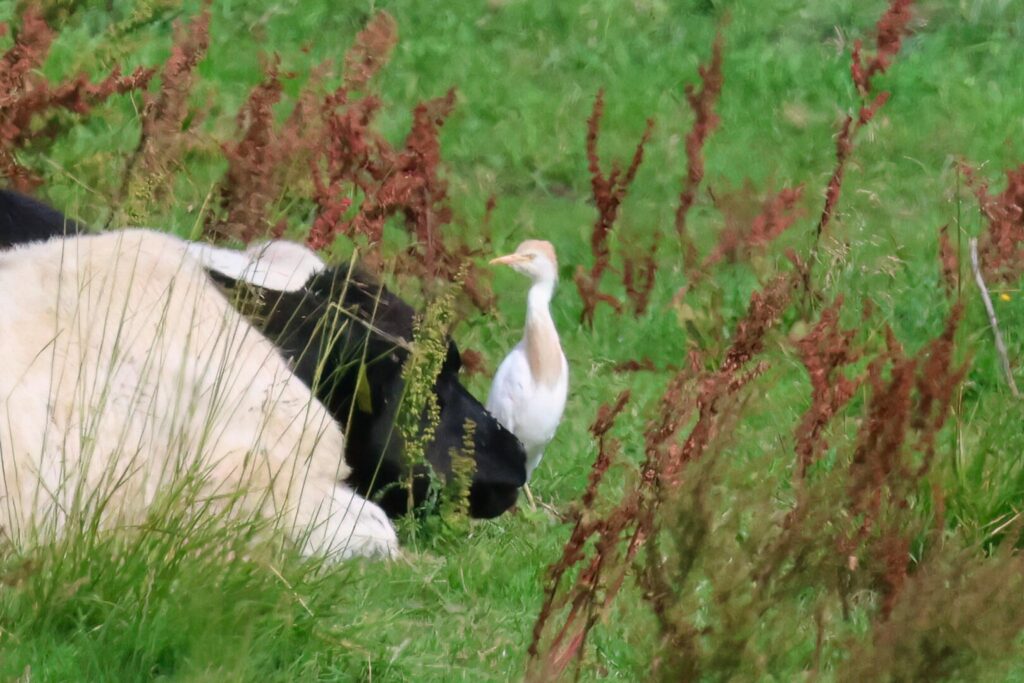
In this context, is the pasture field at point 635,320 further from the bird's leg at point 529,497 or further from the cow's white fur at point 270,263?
the cow's white fur at point 270,263

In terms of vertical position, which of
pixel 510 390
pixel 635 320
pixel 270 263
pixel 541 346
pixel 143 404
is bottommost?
pixel 635 320

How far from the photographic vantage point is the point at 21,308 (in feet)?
14.1

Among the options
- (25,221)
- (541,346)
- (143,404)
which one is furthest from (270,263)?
(541,346)

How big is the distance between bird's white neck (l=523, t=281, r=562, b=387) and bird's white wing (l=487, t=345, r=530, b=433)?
0.04 metres

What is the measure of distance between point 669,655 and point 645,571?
0.19 meters

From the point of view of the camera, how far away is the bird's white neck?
579 centimetres

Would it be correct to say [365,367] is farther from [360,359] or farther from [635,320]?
[635,320]

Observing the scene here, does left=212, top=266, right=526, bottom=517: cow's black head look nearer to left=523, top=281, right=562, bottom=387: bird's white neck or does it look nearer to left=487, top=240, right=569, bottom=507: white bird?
left=487, top=240, right=569, bottom=507: white bird

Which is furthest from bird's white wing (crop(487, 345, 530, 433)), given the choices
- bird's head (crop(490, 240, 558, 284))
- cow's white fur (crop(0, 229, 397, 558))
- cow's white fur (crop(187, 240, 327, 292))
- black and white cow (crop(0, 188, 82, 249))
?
black and white cow (crop(0, 188, 82, 249))

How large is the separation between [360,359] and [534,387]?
1020 millimetres

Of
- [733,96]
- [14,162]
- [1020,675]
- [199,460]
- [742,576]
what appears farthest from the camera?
[733,96]

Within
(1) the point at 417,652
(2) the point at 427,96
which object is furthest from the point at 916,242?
(1) the point at 417,652

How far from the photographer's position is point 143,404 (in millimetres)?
4250

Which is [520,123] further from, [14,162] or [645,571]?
[645,571]
